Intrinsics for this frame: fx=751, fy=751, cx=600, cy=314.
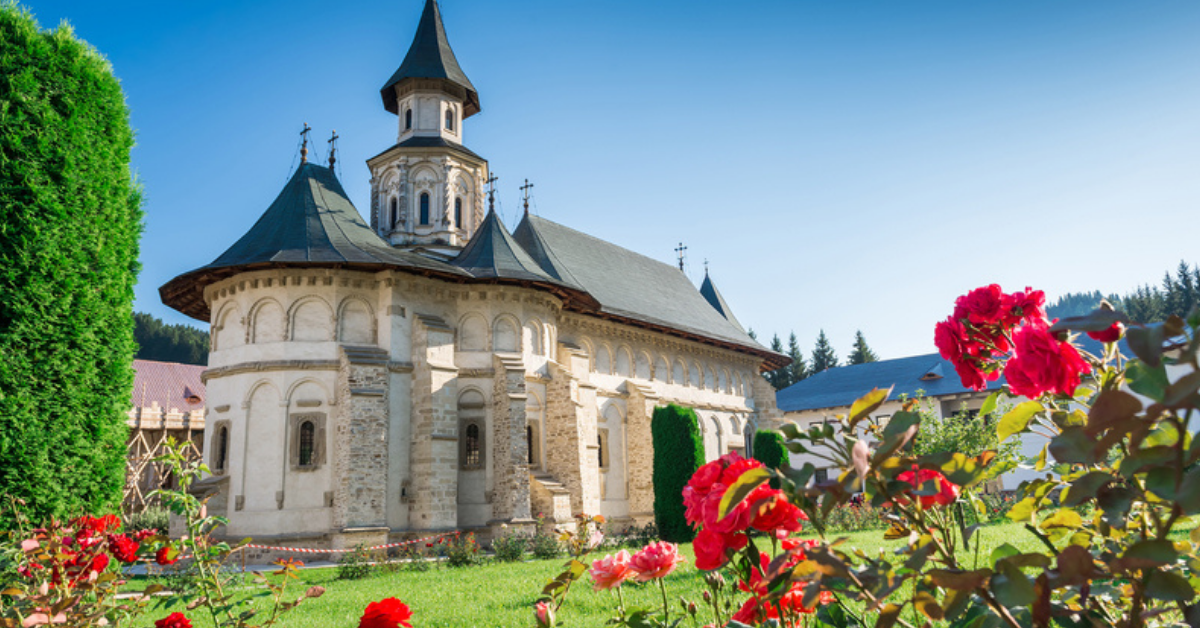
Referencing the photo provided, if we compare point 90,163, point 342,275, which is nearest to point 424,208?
point 342,275

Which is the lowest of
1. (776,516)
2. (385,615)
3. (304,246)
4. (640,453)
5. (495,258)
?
(385,615)

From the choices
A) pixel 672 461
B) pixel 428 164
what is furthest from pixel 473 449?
pixel 428 164

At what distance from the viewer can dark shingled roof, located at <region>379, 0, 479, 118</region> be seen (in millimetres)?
28616

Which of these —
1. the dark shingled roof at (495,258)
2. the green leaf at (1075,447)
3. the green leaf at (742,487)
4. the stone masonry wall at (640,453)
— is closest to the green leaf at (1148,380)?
the green leaf at (1075,447)

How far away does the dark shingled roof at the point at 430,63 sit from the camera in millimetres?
28616

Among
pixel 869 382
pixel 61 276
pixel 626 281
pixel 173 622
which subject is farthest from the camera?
pixel 869 382

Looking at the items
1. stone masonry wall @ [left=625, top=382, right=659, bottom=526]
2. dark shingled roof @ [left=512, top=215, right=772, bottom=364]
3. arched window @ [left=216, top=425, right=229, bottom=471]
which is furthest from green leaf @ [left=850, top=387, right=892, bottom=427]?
stone masonry wall @ [left=625, top=382, right=659, bottom=526]

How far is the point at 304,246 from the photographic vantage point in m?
20.0

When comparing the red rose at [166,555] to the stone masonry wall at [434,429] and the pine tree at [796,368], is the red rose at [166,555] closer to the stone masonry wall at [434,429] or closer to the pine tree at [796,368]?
the stone masonry wall at [434,429]

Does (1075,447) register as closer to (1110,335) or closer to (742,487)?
(1110,335)

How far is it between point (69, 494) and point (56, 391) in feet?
4.28

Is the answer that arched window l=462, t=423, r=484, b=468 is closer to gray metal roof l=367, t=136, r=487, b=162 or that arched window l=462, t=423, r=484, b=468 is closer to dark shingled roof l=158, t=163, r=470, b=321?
dark shingled roof l=158, t=163, r=470, b=321

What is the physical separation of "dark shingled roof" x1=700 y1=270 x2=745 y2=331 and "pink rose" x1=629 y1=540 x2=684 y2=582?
123 feet

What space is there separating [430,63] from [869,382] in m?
29.8
